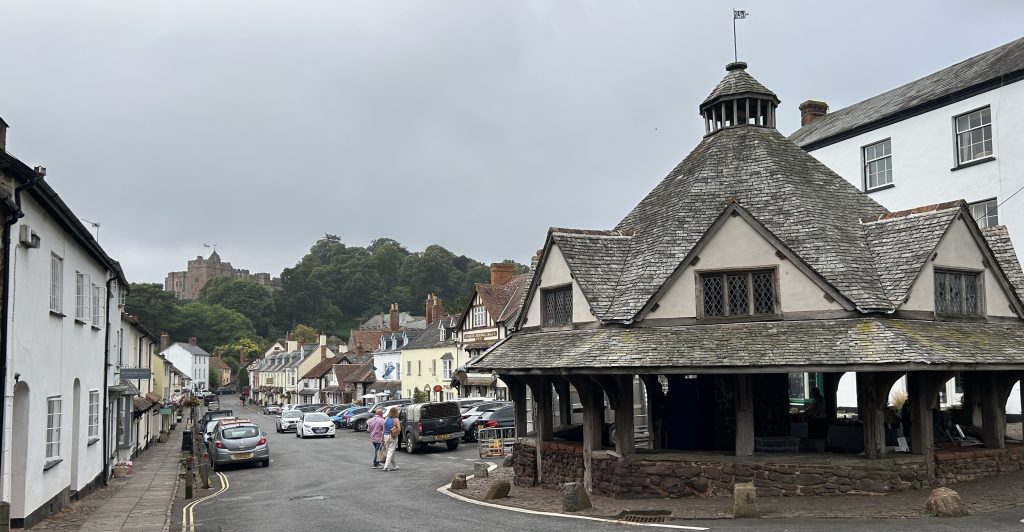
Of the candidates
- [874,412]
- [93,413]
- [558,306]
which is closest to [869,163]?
[558,306]

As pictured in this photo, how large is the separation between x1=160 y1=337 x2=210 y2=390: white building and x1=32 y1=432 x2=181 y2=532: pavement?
86059 millimetres

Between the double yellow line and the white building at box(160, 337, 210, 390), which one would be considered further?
the white building at box(160, 337, 210, 390)

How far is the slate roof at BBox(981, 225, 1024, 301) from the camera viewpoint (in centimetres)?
1808

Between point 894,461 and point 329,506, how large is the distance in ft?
35.4

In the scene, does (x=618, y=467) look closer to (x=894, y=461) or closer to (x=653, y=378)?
(x=653, y=378)

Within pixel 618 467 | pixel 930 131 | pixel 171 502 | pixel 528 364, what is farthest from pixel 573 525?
pixel 930 131

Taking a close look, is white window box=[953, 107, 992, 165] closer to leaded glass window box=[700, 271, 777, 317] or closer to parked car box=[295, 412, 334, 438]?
leaded glass window box=[700, 271, 777, 317]

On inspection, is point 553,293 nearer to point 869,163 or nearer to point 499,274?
point 869,163

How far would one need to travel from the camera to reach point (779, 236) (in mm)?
16844

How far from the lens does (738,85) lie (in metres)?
20.9

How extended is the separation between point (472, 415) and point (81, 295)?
20.5 meters

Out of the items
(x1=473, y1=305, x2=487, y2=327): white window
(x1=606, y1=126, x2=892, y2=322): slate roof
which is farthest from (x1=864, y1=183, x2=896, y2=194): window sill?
(x1=473, y1=305, x2=487, y2=327): white window

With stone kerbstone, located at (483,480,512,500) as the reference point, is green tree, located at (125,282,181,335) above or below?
above

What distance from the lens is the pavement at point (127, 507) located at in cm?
1509
